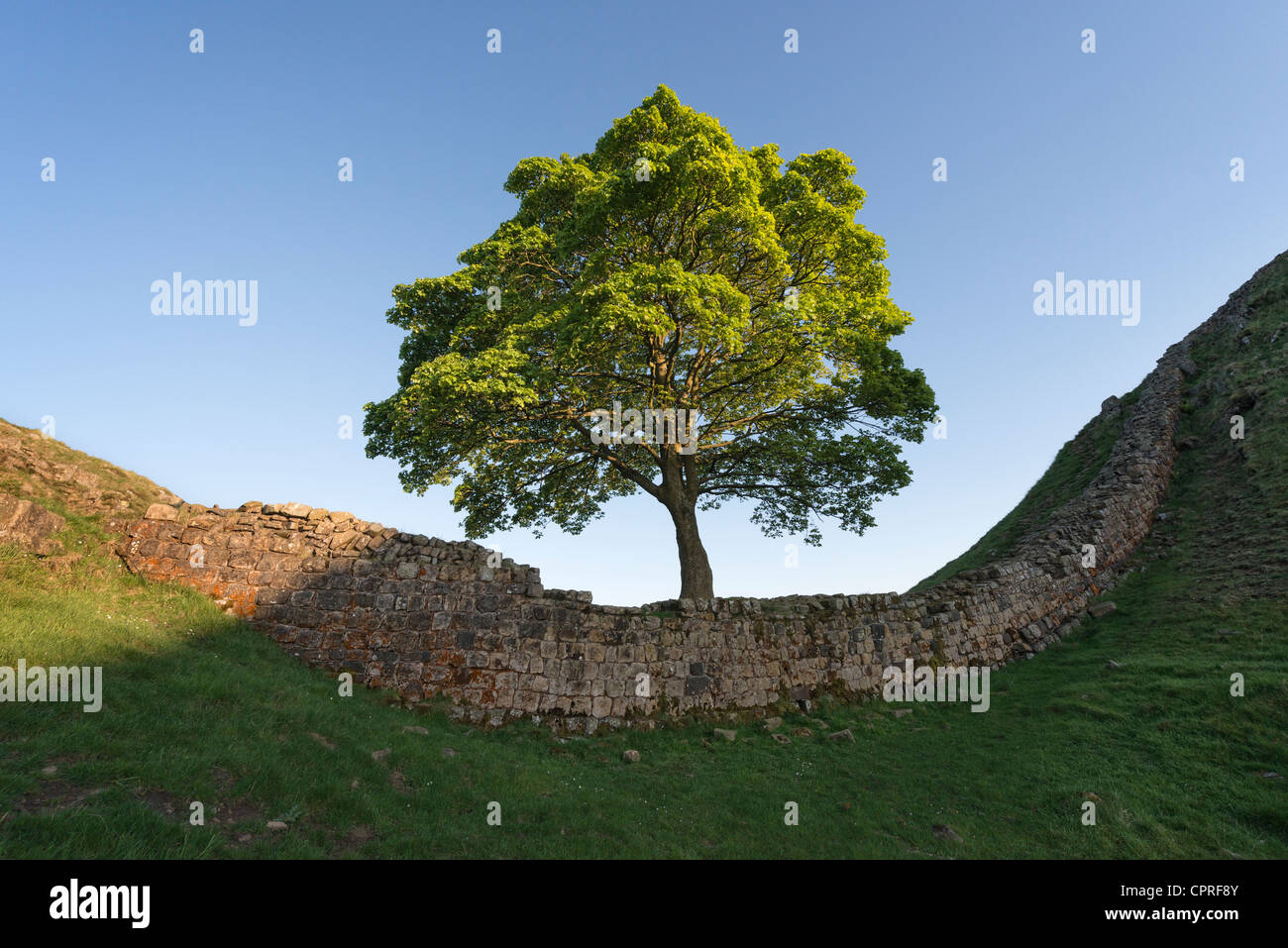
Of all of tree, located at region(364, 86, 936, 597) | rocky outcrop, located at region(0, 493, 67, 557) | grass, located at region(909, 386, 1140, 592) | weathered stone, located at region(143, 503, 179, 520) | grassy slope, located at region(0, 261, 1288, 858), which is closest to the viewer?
grassy slope, located at region(0, 261, 1288, 858)

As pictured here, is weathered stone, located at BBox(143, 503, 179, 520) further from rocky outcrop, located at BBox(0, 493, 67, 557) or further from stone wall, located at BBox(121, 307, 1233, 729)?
rocky outcrop, located at BBox(0, 493, 67, 557)

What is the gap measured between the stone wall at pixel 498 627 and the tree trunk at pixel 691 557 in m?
2.55

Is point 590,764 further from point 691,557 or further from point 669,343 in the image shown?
point 669,343

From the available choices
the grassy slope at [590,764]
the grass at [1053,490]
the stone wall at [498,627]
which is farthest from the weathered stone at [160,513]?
the grass at [1053,490]

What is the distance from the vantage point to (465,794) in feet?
27.6

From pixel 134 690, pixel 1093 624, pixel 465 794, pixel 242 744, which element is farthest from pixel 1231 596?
pixel 134 690

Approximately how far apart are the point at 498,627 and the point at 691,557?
649 cm

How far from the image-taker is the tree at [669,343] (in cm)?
1524

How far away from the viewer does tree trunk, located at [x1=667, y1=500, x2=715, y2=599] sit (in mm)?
16875

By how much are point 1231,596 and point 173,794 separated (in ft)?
67.4

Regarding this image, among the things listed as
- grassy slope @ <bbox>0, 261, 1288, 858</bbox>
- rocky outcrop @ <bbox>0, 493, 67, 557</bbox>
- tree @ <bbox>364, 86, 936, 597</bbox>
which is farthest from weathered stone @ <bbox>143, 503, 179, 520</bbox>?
tree @ <bbox>364, 86, 936, 597</bbox>

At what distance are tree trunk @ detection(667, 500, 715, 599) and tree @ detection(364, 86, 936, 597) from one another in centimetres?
6

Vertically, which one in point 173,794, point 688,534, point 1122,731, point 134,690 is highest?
point 688,534

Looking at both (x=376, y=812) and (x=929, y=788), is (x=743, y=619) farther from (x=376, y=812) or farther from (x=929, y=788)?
(x=376, y=812)
